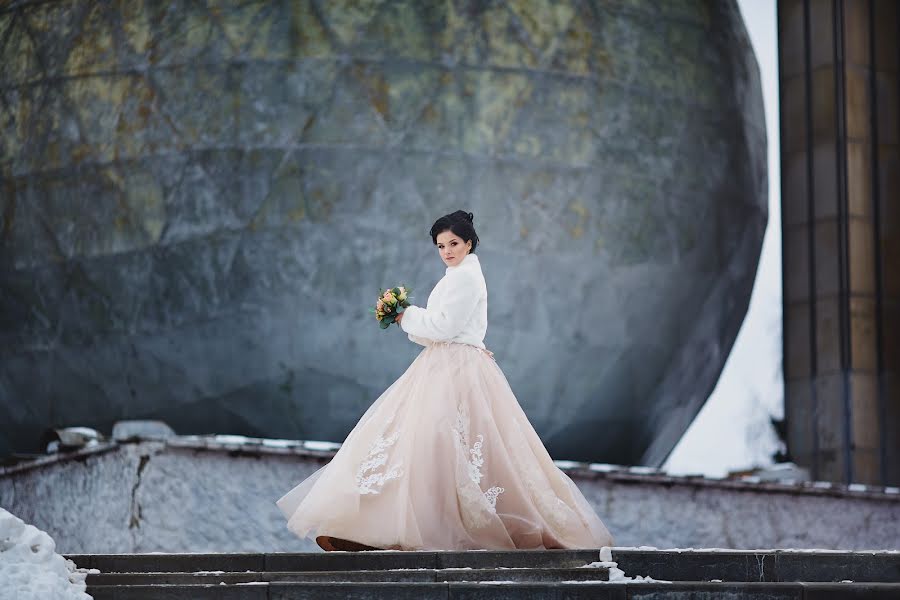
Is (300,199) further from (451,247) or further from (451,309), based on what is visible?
(451,309)

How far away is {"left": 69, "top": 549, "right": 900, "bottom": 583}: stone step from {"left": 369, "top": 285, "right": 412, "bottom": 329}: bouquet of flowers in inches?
61.1

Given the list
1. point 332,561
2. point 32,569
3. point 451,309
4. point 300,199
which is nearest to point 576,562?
point 332,561

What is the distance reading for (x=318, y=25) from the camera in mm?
13914

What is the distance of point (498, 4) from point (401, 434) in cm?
696

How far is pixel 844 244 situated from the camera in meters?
17.9

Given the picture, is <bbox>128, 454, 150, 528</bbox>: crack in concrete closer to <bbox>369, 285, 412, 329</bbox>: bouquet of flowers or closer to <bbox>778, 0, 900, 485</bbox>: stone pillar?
<bbox>369, 285, 412, 329</bbox>: bouquet of flowers

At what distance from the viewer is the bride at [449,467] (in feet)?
26.0

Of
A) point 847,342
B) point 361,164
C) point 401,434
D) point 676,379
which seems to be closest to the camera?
point 401,434

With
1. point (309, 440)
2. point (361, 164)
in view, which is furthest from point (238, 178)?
point (309, 440)

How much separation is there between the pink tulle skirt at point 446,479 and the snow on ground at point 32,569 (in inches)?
68.4

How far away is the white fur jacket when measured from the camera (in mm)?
8234

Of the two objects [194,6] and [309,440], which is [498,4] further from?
[309,440]

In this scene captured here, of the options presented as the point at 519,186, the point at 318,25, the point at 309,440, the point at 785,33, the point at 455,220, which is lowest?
the point at 309,440

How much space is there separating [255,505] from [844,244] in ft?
25.2
